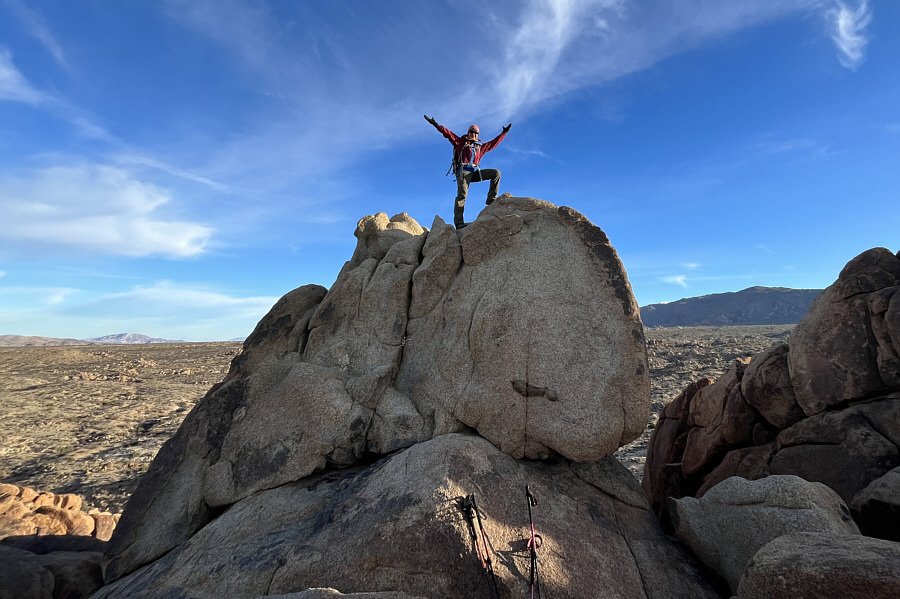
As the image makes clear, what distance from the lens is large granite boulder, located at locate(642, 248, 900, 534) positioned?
29.2 feet

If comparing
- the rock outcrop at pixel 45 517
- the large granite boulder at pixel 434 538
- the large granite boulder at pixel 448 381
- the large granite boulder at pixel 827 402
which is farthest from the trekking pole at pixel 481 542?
the rock outcrop at pixel 45 517

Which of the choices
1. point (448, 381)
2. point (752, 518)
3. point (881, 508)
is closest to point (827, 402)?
point (881, 508)

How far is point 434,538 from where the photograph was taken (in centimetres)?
640

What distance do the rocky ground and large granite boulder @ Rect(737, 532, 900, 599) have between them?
14225 millimetres

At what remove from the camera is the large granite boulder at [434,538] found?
6273mm

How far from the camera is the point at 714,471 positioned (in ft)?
36.7

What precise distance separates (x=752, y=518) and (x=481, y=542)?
433cm

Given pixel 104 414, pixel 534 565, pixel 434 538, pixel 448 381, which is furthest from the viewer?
pixel 104 414

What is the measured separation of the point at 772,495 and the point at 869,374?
4.44 m

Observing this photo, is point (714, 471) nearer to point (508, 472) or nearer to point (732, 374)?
point (732, 374)

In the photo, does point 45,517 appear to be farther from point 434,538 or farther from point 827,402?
point 827,402

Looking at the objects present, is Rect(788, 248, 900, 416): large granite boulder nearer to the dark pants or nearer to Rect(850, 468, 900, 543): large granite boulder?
Rect(850, 468, 900, 543): large granite boulder

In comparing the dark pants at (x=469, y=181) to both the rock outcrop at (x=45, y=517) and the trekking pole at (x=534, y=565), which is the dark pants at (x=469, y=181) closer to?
the trekking pole at (x=534, y=565)

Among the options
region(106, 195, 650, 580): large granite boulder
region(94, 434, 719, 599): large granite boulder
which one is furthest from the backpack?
region(94, 434, 719, 599): large granite boulder
